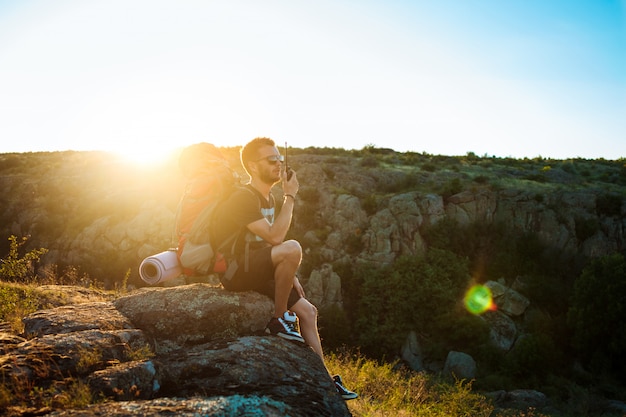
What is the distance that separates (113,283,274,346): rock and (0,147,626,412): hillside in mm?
16800

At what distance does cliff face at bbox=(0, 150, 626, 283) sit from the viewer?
2784cm

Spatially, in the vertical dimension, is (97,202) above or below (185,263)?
below

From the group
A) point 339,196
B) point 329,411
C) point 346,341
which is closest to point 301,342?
point 329,411

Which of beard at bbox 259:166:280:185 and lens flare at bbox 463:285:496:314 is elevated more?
beard at bbox 259:166:280:185

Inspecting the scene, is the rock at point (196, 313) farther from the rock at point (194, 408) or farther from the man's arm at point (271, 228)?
the rock at point (194, 408)

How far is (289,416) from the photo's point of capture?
12.0ft

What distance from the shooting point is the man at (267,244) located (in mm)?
5293

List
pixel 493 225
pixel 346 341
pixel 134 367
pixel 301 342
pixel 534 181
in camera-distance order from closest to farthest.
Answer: pixel 134 367 → pixel 301 342 → pixel 346 341 → pixel 493 225 → pixel 534 181

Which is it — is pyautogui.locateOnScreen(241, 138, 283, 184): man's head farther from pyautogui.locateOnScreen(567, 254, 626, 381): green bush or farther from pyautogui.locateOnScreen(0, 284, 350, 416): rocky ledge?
pyautogui.locateOnScreen(567, 254, 626, 381): green bush

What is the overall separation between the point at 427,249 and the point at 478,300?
14.5 feet

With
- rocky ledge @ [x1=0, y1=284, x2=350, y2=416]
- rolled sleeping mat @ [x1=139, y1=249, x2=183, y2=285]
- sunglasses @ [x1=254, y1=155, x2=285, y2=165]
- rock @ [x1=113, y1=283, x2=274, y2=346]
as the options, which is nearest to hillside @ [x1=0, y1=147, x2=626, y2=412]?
rock @ [x1=113, y1=283, x2=274, y2=346]

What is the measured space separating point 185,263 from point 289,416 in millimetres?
2725

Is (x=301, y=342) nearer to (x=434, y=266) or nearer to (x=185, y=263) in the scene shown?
(x=185, y=263)

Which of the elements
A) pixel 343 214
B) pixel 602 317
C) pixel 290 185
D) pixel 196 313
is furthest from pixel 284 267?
pixel 602 317
